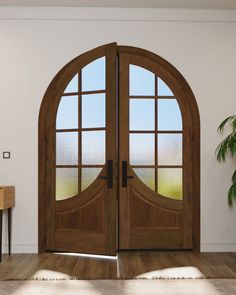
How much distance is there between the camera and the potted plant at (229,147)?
16.8 feet

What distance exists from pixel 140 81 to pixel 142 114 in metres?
0.39

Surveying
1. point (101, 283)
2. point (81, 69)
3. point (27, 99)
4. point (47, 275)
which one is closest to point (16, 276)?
point (47, 275)

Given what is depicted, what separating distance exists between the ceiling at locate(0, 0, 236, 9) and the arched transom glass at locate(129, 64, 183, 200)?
0.86 m

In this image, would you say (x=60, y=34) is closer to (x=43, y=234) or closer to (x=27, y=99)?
(x=27, y=99)

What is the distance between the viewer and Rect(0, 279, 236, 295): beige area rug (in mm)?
3779

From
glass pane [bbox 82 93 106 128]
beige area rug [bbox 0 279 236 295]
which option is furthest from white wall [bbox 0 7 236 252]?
beige area rug [bbox 0 279 236 295]

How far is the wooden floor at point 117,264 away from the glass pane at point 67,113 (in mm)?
1485

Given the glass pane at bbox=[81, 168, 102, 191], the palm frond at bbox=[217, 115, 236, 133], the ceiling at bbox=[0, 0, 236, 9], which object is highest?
the ceiling at bbox=[0, 0, 236, 9]

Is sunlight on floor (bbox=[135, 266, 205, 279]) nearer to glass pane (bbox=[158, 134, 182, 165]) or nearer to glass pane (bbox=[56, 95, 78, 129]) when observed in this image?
glass pane (bbox=[158, 134, 182, 165])

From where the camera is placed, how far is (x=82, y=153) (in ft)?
17.7

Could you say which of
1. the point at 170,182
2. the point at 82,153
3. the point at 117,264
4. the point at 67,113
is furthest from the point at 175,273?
the point at 67,113

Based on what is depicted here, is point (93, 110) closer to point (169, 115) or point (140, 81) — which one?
point (140, 81)

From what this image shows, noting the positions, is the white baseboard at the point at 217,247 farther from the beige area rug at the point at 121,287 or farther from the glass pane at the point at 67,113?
the glass pane at the point at 67,113

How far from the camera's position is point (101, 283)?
13.2 feet
